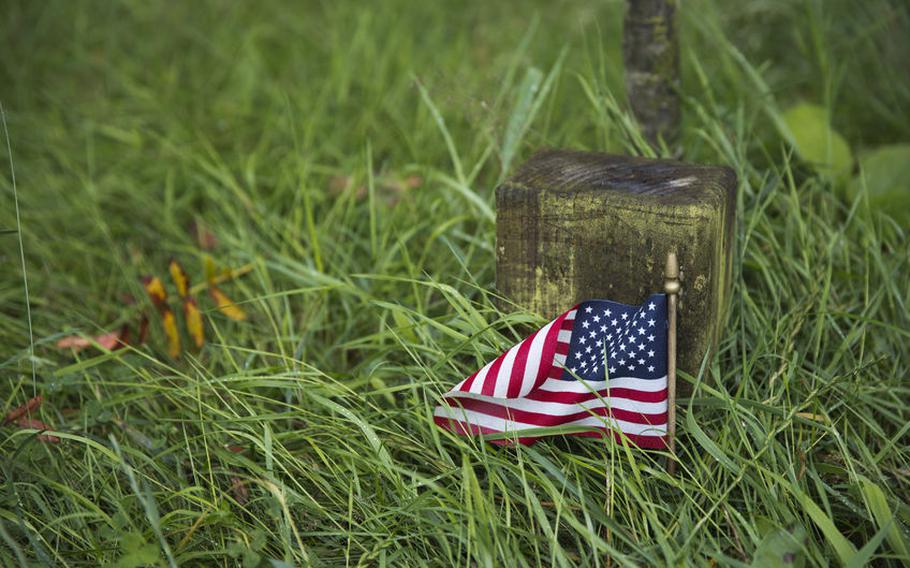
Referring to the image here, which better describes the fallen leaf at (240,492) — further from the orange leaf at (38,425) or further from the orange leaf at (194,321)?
the orange leaf at (194,321)

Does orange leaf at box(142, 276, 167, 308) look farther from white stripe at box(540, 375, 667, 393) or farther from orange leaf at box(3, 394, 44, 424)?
white stripe at box(540, 375, 667, 393)

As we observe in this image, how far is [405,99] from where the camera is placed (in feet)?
11.9

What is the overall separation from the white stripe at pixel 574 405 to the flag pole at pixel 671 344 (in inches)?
1.0

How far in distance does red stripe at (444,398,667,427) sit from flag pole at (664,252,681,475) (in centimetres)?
2

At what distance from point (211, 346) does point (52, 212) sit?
114cm

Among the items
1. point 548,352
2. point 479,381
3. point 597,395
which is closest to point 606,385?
point 597,395

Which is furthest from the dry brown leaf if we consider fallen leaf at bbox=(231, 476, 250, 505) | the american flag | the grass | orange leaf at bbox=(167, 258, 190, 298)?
the american flag

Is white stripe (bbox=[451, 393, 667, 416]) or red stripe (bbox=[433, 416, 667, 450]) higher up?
white stripe (bbox=[451, 393, 667, 416])

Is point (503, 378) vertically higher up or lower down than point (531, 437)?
higher up

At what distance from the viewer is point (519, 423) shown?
1852 millimetres

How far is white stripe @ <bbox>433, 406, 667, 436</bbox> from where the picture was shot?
5.89 feet

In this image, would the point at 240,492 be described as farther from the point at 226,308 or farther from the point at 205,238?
the point at 205,238

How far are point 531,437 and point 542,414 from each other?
2.1 inches

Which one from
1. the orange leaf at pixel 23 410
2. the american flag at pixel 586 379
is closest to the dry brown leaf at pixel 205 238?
the orange leaf at pixel 23 410
